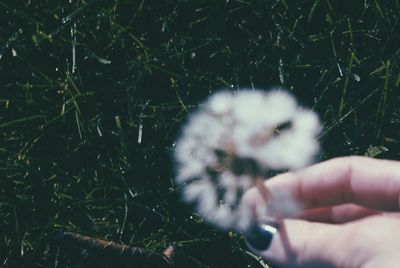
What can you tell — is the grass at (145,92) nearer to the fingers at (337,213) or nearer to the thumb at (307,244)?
the fingers at (337,213)

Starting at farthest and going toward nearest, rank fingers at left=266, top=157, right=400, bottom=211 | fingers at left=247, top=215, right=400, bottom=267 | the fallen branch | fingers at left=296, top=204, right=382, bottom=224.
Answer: the fallen branch → fingers at left=296, top=204, right=382, bottom=224 → fingers at left=266, top=157, right=400, bottom=211 → fingers at left=247, top=215, right=400, bottom=267

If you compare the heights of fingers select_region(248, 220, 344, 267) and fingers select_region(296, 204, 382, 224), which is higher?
fingers select_region(248, 220, 344, 267)

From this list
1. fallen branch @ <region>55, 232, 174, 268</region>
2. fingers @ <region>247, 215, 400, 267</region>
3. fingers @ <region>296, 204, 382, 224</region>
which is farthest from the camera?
fallen branch @ <region>55, 232, 174, 268</region>

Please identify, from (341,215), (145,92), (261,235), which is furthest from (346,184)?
(145,92)

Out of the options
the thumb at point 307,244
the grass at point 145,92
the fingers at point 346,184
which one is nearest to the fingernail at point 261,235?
the thumb at point 307,244

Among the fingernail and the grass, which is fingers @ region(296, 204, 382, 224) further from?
the grass

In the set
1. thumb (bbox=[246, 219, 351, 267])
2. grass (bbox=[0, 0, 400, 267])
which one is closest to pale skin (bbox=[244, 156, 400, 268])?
thumb (bbox=[246, 219, 351, 267])

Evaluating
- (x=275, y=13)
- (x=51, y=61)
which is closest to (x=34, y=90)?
(x=51, y=61)
